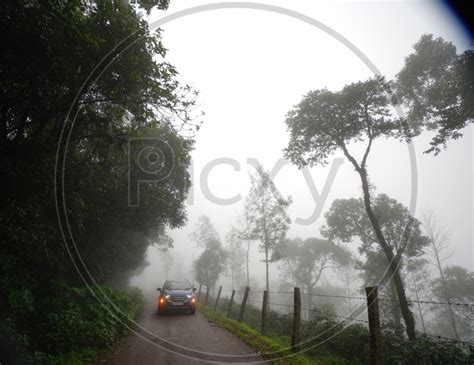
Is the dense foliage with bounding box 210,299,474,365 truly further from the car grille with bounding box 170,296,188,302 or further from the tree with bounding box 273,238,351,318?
the tree with bounding box 273,238,351,318

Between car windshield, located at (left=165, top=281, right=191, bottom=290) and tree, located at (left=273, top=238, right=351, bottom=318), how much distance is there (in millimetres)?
30659

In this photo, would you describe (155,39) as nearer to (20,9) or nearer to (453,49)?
(20,9)

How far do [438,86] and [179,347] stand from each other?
54.2 ft

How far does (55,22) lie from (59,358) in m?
7.01

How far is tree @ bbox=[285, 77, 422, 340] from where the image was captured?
1545cm

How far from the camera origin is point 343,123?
16297mm

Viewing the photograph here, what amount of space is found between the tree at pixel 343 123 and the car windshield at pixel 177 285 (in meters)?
10.1

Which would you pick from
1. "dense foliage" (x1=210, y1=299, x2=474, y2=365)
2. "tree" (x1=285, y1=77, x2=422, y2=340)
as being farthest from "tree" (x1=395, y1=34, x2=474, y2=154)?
"dense foliage" (x1=210, y1=299, x2=474, y2=365)

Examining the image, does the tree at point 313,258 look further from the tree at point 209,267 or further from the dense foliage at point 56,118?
the dense foliage at point 56,118

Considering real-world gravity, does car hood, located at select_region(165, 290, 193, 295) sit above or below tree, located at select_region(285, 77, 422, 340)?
below

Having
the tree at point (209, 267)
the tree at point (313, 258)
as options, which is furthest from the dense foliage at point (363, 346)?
the tree at point (313, 258)

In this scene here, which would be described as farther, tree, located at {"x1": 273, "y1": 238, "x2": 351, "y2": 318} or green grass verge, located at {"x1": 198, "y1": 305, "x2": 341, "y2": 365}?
tree, located at {"x1": 273, "y1": 238, "x2": 351, "y2": 318}

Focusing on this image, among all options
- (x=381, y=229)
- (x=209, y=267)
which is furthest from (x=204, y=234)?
(x=381, y=229)

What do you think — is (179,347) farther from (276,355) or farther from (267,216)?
(267,216)
